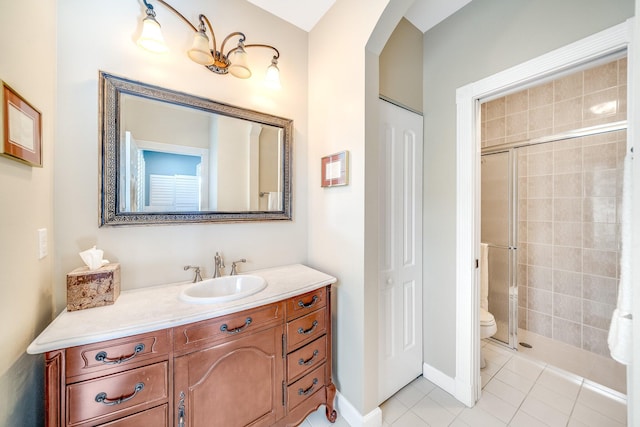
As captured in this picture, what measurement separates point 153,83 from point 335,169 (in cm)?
118

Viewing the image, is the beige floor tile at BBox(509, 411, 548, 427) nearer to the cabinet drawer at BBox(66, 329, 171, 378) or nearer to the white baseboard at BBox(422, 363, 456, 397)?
the white baseboard at BBox(422, 363, 456, 397)

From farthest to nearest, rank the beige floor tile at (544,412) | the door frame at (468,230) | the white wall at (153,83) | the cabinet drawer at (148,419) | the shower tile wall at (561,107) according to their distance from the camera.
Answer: the shower tile wall at (561,107) < the door frame at (468,230) < the beige floor tile at (544,412) < the white wall at (153,83) < the cabinet drawer at (148,419)

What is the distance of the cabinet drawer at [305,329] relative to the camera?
1.27 metres

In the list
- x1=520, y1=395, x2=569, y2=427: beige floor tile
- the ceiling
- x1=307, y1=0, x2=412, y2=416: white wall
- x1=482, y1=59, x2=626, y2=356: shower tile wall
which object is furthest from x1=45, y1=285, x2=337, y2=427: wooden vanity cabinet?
x1=482, y1=59, x2=626, y2=356: shower tile wall

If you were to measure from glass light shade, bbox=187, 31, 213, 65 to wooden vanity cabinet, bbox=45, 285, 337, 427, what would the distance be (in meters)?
1.47

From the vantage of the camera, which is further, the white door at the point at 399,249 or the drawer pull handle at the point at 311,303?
the white door at the point at 399,249

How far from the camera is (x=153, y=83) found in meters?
1.33

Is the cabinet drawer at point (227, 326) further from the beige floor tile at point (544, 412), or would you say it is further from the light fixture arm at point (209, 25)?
the beige floor tile at point (544, 412)

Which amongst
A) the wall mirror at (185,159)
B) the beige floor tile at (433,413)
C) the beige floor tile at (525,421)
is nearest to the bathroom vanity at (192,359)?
the wall mirror at (185,159)

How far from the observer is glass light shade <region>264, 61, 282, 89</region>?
1.63 m

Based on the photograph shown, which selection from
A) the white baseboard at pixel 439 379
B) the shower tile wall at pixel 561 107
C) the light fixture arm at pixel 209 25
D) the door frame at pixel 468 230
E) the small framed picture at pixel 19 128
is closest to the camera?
the small framed picture at pixel 19 128

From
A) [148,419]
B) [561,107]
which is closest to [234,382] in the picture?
[148,419]

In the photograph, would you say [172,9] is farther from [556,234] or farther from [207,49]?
[556,234]

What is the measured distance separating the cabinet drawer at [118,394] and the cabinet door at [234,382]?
6 centimetres
